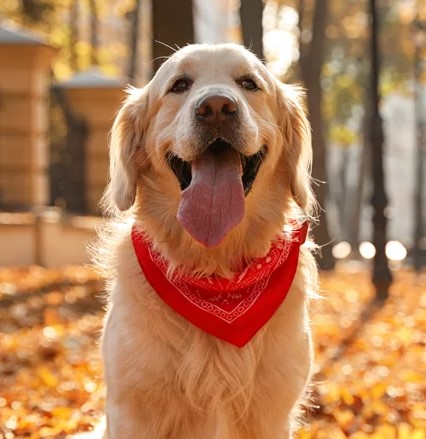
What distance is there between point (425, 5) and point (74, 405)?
22.5m

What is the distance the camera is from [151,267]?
4.17 meters

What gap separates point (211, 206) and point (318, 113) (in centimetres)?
1133

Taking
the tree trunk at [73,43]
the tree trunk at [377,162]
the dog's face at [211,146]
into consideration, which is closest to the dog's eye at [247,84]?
the dog's face at [211,146]

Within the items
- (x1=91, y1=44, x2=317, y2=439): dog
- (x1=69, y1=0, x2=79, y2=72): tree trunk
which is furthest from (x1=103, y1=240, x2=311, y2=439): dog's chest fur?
(x1=69, y1=0, x2=79, y2=72): tree trunk

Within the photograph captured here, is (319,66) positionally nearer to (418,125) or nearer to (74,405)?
(74,405)

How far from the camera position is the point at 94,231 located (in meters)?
14.9

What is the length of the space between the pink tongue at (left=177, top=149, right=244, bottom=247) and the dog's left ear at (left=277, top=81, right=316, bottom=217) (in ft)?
1.59

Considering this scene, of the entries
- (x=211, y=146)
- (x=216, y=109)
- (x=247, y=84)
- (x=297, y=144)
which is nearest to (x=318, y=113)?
(x=297, y=144)

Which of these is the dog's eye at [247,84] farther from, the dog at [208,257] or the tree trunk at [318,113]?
the tree trunk at [318,113]

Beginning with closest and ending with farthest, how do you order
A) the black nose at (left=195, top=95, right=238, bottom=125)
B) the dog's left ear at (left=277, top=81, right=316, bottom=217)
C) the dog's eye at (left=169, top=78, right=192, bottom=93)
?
the black nose at (left=195, top=95, right=238, bottom=125) → the dog's eye at (left=169, top=78, right=192, bottom=93) → the dog's left ear at (left=277, top=81, right=316, bottom=217)

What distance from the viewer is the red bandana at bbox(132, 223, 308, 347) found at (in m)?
4.09

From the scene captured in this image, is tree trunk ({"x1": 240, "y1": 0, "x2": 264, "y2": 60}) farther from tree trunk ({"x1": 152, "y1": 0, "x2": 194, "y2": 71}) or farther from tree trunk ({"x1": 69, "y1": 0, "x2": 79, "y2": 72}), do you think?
tree trunk ({"x1": 69, "y1": 0, "x2": 79, "y2": 72})

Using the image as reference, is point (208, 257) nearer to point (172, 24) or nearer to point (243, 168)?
point (243, 168)

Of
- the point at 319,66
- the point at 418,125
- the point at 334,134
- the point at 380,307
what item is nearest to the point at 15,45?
the point at 319,66
